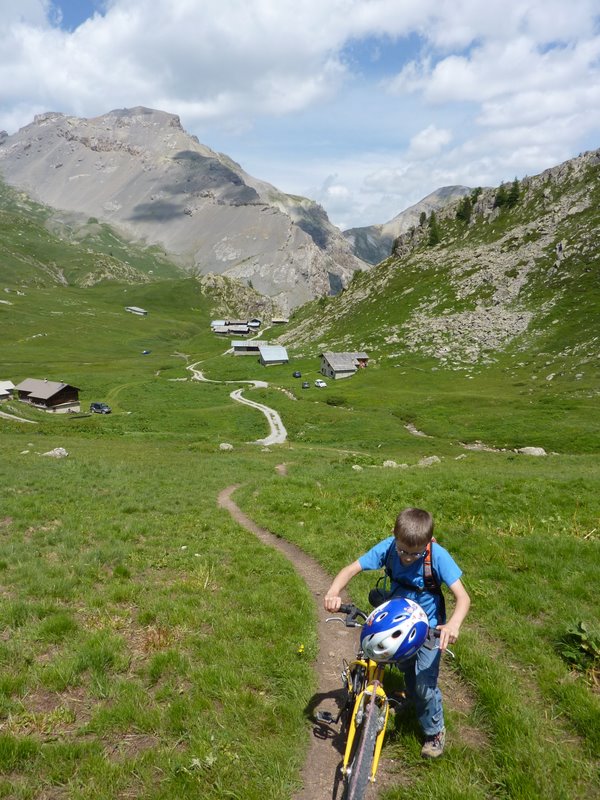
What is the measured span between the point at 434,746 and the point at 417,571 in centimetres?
248

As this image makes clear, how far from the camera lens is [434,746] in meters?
6.31

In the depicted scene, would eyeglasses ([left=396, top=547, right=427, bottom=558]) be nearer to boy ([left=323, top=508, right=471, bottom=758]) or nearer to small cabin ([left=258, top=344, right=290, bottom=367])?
boy ([left=323, top=508, right=471, bottom=758])

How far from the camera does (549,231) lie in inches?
5010

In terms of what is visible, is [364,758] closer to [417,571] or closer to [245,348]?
[417,571]

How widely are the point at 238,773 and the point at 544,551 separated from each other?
33.6ft

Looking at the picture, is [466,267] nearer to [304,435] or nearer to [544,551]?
[304,435]

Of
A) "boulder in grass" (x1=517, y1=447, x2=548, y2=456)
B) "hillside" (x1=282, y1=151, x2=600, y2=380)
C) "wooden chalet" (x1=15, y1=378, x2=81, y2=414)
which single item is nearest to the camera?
"boulder in grass" (x1=517, y1=447, x2=548, y2=456)

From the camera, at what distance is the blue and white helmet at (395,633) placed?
18.3 feet

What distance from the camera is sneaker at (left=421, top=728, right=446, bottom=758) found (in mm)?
6262

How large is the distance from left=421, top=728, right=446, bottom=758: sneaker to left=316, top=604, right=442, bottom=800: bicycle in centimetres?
57

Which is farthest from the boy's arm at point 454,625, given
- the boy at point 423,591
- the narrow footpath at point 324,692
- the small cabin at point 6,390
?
the small cabin at point 6,390

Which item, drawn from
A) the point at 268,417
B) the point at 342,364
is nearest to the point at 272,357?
the point at 342,364

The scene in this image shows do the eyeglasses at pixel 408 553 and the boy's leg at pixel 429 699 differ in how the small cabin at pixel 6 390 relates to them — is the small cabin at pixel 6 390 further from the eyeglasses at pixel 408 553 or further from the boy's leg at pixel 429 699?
the boy's leg at pixel 429 699

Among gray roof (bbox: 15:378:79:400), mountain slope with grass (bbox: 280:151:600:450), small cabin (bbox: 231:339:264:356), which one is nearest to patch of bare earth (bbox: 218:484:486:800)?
mountain slope with grass (bbox: 280:151:600:450)
